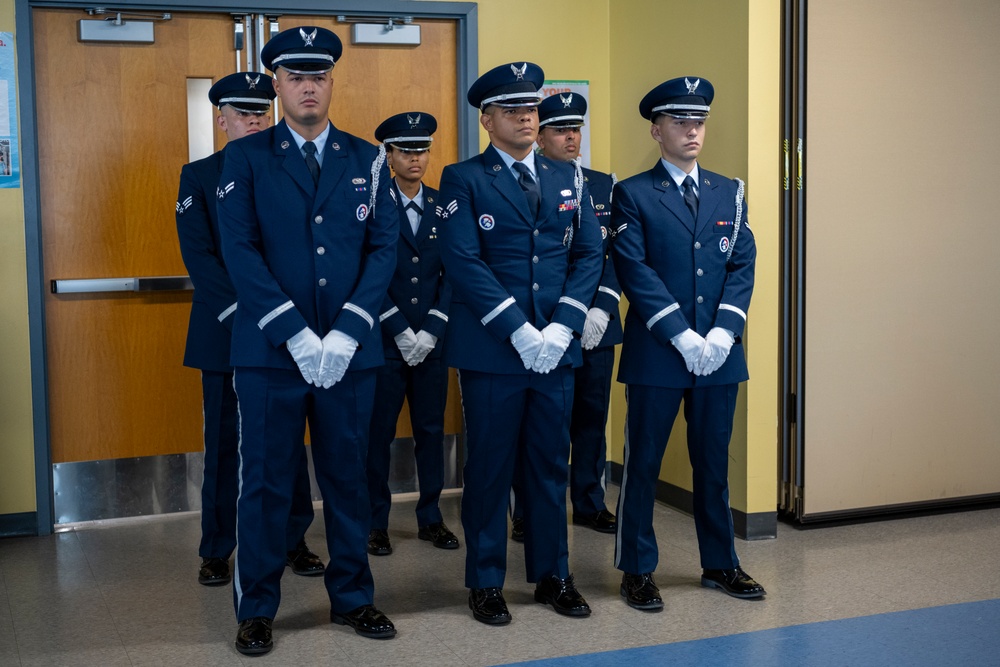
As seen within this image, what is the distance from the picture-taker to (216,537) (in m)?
4.09

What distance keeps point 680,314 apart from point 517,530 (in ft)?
4.60

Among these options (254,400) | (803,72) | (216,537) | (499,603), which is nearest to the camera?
(254,400)

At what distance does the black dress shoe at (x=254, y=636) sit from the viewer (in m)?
3.25

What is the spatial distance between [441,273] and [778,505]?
1.78 meters

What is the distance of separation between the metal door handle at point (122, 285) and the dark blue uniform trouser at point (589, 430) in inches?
69.1

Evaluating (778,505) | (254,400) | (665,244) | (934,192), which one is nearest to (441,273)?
(665,244)

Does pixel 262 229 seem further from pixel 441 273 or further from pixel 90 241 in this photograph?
pixel 90 241

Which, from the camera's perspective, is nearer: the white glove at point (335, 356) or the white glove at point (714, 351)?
the white glove at point (335, 356)

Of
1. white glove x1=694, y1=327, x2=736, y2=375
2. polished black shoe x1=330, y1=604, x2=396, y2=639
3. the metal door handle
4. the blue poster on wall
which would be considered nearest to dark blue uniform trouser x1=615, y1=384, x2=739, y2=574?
white glove x1=694, y1=327, x2=736, y2=375

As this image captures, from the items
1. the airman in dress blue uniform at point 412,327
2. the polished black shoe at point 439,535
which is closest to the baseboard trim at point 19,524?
the airman in dress blue uniform at point 412,327

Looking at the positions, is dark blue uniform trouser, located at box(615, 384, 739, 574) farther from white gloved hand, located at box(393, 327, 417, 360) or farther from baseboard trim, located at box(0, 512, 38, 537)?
baseboard trim, located at box(0, 512, 38, 537)

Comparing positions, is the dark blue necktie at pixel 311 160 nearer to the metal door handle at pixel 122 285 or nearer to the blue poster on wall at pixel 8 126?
the metal door handle at pixel 122 285

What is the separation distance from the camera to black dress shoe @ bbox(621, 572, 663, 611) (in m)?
3.65

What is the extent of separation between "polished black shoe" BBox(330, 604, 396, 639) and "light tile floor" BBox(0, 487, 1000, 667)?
0.03 metres
